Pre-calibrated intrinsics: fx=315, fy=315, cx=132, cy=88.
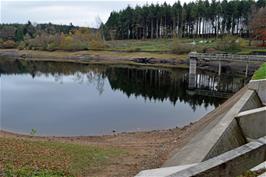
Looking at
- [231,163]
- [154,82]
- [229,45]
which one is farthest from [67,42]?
[231,163]

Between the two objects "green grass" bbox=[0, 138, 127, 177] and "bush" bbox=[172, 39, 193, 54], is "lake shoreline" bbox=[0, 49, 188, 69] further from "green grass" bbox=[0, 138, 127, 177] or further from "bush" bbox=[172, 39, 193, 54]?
"green grass" bbox=[0, 138, 127, 177]

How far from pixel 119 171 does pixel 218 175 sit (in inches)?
334

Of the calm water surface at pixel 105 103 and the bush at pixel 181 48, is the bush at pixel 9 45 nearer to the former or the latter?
the bush at pixel 181 48

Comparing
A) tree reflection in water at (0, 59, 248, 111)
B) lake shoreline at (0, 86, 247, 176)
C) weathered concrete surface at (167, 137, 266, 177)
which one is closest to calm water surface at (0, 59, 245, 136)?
tree reflection in water at (0, 59, 248, 111)

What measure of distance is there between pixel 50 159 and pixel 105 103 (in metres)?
23.1

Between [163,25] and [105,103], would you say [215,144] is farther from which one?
[163,25]

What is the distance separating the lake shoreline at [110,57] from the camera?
257 ft

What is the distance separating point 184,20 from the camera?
114 meters

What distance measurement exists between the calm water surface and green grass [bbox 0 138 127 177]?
9705mm

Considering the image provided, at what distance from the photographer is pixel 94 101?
1435 inches

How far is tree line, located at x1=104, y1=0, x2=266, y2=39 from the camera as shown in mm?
101125

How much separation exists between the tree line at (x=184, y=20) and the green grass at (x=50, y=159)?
291 feet

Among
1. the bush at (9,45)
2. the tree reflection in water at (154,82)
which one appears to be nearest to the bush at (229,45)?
the tree reflection in water at (154,82)

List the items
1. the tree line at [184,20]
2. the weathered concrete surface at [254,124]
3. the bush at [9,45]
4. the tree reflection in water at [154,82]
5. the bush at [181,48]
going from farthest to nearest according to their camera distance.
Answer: the bush at [9,45]
the tree line at [184,20]
the bush at [181,48]
the tree reflection in water at [154,82]
the weathered concrete surface at [254,124]
